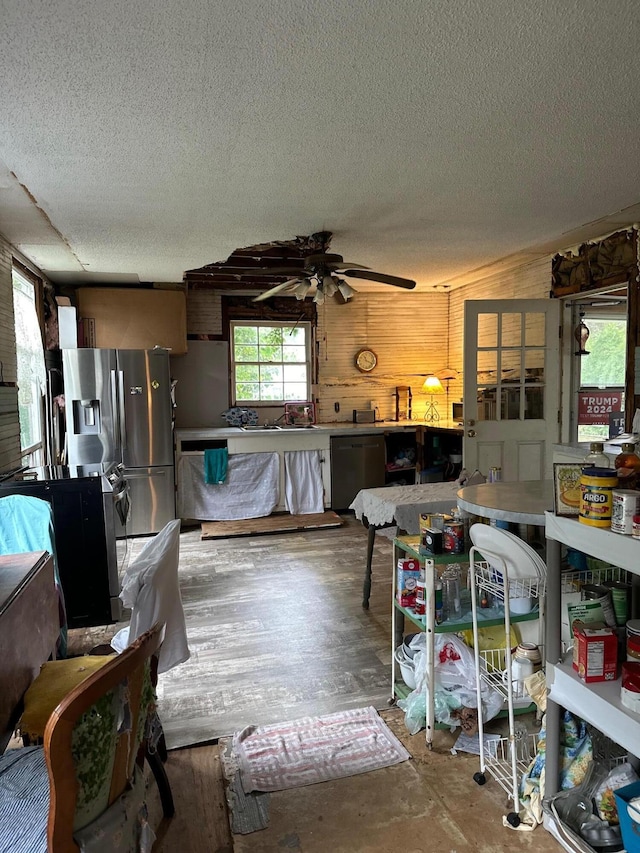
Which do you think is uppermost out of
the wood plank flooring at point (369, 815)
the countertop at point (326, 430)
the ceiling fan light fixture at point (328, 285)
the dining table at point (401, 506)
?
the ceiling fan light fixture at point (328, 285)

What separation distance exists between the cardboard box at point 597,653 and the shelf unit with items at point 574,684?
23 mm

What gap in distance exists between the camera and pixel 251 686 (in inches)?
101

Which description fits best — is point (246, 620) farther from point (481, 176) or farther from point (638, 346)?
point (638, 346)

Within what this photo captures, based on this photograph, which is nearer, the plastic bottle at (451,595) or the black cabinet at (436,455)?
the plastic bottle at (451,595)

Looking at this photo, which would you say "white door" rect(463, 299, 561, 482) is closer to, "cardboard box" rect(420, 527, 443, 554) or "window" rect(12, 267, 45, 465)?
"cardboard box" rect(420, 527, 443, 554)

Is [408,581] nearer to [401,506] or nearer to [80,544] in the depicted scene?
[401,506]

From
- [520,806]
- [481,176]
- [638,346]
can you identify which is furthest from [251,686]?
[638,346]

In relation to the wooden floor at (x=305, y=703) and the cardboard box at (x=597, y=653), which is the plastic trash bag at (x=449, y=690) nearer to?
the wooden floor at (x=305, y=703)

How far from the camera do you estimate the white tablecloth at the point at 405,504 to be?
3.07m

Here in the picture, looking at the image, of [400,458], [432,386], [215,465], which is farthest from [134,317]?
[432,386]

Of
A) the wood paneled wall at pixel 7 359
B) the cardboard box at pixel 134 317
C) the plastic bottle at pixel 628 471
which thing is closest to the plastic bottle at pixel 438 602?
the plastic bottle at pixel 628 471

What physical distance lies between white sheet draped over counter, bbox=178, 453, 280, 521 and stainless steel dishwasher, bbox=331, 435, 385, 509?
2.02ft

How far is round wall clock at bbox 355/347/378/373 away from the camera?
21.2 feet

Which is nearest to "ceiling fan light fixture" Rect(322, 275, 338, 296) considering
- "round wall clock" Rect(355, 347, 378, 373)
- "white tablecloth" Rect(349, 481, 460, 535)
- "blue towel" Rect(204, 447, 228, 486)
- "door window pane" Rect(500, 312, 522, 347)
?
"white tablecloth" Rect(349, 481, 460, 535)
